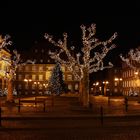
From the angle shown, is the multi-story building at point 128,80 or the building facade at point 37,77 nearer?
the multi-story building at point 128,80

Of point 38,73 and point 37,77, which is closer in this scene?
point 38,73

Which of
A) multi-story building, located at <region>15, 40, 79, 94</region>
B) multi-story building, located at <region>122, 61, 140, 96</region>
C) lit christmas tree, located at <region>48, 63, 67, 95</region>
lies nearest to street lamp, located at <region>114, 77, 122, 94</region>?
multi-story building, located at <region>122, 61, 140, 96</region>

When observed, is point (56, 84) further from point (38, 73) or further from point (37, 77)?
point (37, 77)

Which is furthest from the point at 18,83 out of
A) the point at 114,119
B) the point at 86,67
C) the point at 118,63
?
the point at 114,119

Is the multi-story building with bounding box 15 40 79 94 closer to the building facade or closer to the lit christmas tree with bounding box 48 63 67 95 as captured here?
the building facade

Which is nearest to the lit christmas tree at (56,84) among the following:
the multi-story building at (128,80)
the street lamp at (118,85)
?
the multi-story building at (128,80)

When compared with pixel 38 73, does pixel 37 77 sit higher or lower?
lower

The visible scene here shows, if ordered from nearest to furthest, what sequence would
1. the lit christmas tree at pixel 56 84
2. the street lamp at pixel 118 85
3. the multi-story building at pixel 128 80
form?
the lit christmas tree at pixel 56 84 → the multi-story building at pixel 128 80 → the street lamp at pixel 118 85

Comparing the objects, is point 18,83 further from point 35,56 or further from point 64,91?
point 64,91

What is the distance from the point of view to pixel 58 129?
758 inches

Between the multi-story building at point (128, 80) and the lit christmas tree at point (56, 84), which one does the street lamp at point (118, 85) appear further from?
the lit christmas tree at point (56, 84)

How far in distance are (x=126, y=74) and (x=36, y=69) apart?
36752 millimetres

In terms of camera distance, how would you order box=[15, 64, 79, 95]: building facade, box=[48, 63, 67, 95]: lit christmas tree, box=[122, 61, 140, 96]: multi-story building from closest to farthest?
box=[48, 63, 67, 95]: lit christmas tree
box=[122, 61, 140, 96]: multi-story building
box=[15, 64, 79, 95]: building facade

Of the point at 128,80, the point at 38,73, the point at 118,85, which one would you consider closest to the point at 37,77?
the point at 38,73
